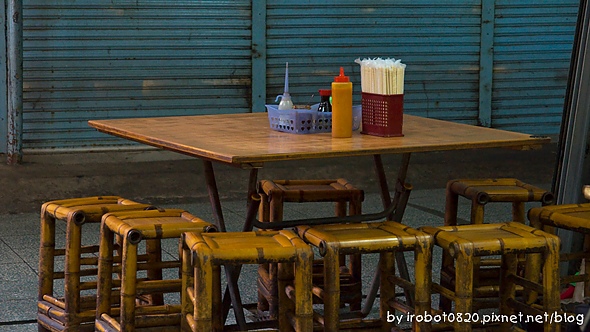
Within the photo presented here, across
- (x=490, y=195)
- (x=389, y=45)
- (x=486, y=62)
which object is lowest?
(x=490, y=195)

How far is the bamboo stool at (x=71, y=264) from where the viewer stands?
4.05m

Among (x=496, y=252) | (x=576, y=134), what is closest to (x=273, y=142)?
(x=496, y=252)

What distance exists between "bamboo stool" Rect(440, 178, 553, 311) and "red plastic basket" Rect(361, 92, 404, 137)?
0.64m

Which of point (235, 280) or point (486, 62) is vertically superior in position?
point (486, 62)

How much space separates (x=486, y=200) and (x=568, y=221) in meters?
0.47

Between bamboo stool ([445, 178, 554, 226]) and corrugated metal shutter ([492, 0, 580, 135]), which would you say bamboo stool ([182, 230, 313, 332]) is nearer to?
bamboo stool ([445, 178, 554, 226])

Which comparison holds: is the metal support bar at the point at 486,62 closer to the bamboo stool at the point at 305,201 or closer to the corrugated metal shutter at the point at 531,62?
the corrugated metal shutter at the point at 531,62

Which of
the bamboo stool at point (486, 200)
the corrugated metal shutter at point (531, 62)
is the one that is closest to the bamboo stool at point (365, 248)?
the bamboo stool at point (486, 200)

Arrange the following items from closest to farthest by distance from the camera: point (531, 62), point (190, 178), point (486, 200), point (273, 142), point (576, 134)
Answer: point (273, 142), point (486, 200), point (576, 134), point (190, 178), point (531, 62)

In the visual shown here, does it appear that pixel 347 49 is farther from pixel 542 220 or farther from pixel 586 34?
pixel 542 220

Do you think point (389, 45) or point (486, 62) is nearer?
point (389, 45)

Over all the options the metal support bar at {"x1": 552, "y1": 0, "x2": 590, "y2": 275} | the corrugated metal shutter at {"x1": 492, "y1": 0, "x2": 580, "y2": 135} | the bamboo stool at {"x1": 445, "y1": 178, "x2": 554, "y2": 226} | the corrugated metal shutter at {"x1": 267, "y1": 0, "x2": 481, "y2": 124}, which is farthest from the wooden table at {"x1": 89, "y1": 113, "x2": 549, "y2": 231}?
the corrugated metal shutter at {"x1": 492, "y1": 0, "x2": 580, "y2": 135}

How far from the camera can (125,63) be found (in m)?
8.62

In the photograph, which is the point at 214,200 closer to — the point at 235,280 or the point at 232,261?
the point at 235,280
